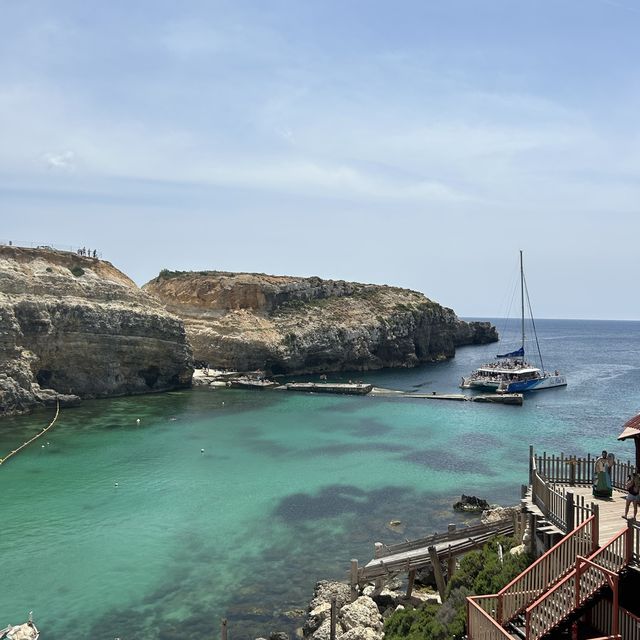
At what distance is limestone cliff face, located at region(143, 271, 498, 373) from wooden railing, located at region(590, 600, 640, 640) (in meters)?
75.4

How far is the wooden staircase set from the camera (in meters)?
10.1

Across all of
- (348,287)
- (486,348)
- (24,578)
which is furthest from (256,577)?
(486,348)

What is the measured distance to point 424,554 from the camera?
21.4 m

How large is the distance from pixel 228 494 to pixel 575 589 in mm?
24520

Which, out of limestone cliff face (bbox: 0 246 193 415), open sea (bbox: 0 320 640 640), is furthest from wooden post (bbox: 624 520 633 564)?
limestone cliff face (bbox: 0 246 193 415)

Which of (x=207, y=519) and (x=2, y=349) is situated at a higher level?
(x=2, y=349)

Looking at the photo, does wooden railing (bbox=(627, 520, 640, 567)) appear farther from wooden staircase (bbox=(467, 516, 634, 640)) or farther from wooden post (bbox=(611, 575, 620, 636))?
wooden post (bbox=(611, 575, 620, 636))

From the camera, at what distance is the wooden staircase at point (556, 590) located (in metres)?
10.1

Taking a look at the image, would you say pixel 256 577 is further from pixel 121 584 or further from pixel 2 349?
pixel 2 349

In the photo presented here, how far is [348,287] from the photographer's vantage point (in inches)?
4281

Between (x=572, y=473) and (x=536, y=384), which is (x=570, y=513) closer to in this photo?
(x=572, y=473)

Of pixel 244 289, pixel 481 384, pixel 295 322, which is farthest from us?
pixel 244 289

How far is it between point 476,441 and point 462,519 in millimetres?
18354

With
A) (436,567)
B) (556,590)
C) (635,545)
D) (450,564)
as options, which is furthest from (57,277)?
(635,545)
